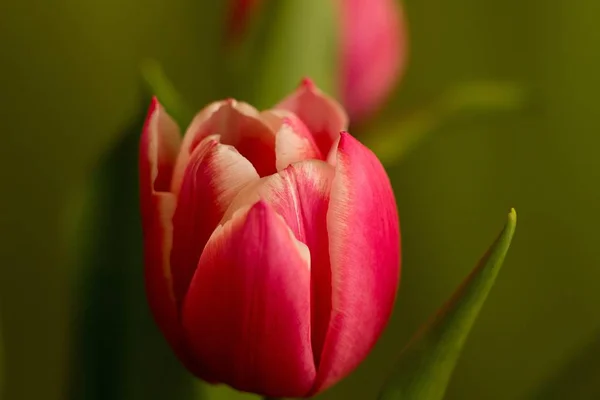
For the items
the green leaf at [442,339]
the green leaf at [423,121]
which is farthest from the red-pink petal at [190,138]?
the green leaf at [423,121]

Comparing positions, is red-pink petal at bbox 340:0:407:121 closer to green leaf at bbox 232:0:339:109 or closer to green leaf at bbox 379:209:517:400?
green leaf at bbox 232:0:339:109

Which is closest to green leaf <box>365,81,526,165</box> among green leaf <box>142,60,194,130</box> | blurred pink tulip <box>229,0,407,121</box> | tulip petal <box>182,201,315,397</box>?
blurred pink tulip <box>229,0,407,121</box>

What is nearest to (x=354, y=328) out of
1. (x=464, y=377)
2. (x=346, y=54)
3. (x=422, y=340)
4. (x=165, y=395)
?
(x=422, y=340)

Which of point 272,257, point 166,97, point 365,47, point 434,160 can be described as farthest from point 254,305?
point 434,160

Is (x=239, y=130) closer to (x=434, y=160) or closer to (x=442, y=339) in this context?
(x=442, y=339)

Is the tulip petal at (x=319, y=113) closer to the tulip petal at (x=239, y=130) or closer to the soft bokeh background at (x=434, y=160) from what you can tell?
the tulip petal at (x=239, y=130)

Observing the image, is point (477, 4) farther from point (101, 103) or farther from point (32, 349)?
point (32, 349)
